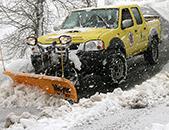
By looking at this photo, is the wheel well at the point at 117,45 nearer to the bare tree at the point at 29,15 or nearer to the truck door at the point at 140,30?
the truck door at the point at 140,30

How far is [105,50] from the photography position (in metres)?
6.04

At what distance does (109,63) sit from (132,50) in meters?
1.51

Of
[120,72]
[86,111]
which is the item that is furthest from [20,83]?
[120,72]

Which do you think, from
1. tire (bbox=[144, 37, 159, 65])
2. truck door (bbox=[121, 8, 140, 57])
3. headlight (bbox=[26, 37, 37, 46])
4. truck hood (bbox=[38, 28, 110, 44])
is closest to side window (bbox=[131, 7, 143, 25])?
truck door (bbox=[121, 8, 140, 57])

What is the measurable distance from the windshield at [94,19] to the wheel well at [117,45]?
436 mm

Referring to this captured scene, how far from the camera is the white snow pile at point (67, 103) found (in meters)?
4.01

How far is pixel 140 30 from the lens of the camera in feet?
25.5

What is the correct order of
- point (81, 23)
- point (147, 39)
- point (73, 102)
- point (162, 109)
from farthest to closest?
point (147, 39)
point (81, 23)
point (73, 102)
point (162, 109)

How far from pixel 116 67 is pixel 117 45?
562 mm

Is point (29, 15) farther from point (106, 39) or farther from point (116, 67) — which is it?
point (116, 67)

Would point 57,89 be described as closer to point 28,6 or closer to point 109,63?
point 109,63

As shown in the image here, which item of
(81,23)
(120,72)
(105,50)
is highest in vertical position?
(81,23)

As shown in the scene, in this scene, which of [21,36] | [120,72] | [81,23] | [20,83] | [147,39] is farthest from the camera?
[21,36]

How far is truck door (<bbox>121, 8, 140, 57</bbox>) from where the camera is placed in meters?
6.94
